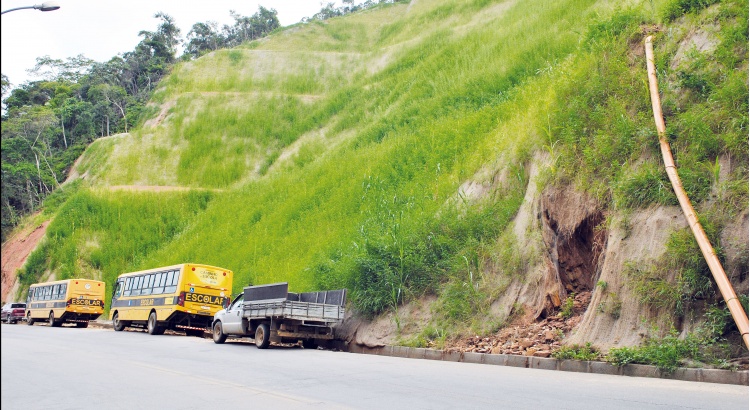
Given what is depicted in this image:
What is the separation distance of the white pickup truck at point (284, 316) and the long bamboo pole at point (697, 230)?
9.25 m

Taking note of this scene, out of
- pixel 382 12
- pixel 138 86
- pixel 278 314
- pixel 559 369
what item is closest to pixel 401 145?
pixel 278 314

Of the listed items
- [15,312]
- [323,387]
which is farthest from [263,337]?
[15,312]

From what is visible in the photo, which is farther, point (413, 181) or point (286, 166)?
point (286, 166)

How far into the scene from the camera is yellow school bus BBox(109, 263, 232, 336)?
23812 mm

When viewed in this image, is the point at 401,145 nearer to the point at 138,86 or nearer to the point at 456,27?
the point at 456,27

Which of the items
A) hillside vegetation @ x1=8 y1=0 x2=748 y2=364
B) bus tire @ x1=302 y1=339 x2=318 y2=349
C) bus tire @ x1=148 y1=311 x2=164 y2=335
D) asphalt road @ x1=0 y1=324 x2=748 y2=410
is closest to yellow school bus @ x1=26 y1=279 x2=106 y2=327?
hillside vegetation @ x1=8 y1=0 x2=748 y2=364

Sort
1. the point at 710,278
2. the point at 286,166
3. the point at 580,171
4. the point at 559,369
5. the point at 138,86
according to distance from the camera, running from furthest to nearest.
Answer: the point at 138,86, the point at 286,166, the point at 580,171, the point at 559,369, the point at 710,278

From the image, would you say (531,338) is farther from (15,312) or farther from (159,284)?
(15,312)

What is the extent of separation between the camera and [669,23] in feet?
52.5

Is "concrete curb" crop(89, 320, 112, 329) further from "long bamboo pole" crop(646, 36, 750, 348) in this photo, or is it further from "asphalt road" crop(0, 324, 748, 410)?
"long bamboo pole" crop(646, 36, 750, 348)

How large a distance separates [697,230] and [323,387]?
6.76 m

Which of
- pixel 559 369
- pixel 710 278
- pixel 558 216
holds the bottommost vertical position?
pixel 559 369

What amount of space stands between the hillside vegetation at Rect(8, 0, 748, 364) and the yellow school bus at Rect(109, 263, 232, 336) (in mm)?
2321

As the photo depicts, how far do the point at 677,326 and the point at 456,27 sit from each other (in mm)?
42312
